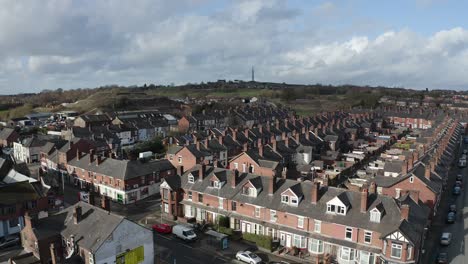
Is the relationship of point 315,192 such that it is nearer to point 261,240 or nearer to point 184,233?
point 261,240

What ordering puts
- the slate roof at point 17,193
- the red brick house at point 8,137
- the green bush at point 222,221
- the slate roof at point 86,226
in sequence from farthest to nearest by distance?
1. the red brick house at point 8,137
2. the green bush at point 222,221
3. the slate roof at point 17,193
4. the slate roof at point 86,226

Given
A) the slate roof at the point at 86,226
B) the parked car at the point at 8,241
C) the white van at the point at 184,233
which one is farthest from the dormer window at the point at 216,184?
the parked car at the point at 8,241

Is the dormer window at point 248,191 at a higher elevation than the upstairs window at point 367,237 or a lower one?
higher

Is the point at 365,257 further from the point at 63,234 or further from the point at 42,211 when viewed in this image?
the point at 42,211

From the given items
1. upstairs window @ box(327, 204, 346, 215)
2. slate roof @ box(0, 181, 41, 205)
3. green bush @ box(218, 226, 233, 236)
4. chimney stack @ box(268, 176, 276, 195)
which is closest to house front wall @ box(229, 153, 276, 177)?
chimney stack @ box(268, 176, 276, 195)

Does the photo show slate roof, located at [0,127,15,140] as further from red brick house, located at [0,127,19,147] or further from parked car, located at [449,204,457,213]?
parked car, located at [449,204,457,213]

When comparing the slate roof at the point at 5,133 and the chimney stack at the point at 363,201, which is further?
the slate roof at the point at 5,133

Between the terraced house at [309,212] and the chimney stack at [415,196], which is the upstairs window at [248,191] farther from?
the chimney stack at [415,196]
